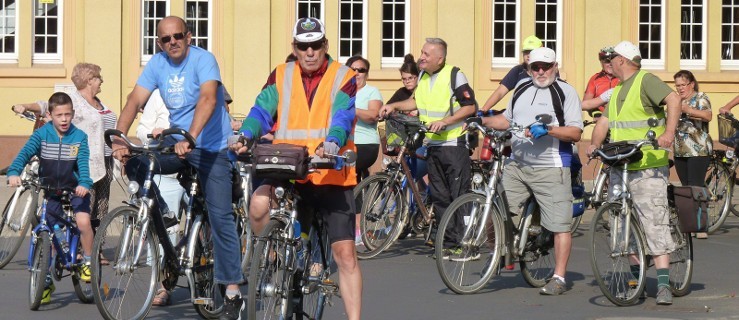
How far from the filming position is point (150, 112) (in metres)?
11.1

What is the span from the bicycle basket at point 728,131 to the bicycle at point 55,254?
8.12m

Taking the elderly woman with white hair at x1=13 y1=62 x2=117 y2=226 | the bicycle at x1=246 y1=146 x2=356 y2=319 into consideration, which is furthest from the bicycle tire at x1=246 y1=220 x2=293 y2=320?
the elderly woman with white hair at x1=13 y1=62 x2=117 y2=226

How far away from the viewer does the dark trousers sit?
13.1 metres

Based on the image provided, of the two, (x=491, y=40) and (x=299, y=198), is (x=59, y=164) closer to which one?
(x=299, y=198)

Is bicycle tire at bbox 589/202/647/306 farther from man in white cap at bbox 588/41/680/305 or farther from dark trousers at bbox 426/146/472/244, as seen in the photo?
dark trousers at bbox 426/146/472/244

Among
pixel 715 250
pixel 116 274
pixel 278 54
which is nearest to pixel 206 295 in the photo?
pixel 116 274

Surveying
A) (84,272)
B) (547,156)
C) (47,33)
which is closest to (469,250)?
(547,156)

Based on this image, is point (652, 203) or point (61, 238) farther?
point (652, 203)

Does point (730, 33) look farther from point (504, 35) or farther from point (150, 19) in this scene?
point (150, 19)

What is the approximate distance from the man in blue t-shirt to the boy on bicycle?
1.44 metres

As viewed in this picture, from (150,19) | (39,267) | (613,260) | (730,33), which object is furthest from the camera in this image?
(730,33)

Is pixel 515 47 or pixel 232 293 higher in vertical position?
pixel 515 47

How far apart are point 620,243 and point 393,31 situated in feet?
42.8

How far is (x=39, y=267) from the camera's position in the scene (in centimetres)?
994
